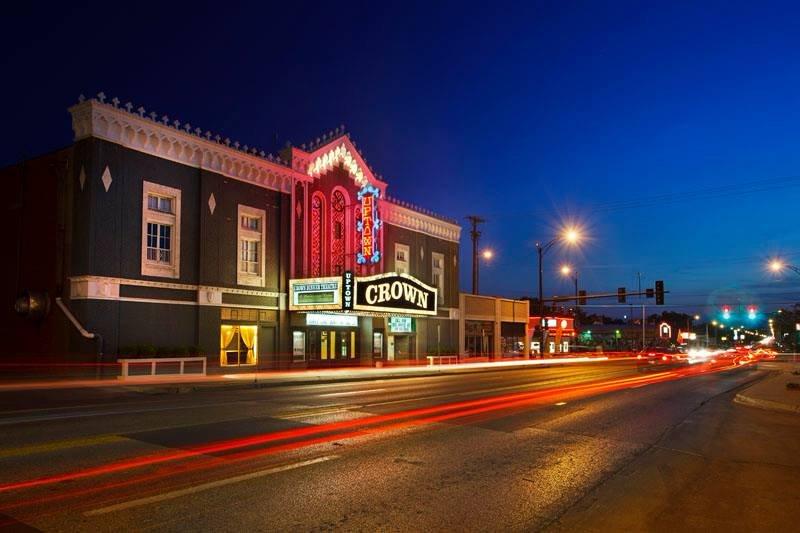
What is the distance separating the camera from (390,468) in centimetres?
843

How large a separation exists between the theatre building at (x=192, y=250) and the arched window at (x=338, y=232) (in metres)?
0.08

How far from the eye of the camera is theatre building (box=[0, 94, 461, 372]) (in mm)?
24109

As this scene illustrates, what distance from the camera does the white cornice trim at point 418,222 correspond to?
3938cm

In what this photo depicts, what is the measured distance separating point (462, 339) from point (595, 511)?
1548 inches

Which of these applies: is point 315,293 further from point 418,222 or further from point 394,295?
point 418,222

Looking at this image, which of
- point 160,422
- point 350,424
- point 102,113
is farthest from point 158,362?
point 350,424

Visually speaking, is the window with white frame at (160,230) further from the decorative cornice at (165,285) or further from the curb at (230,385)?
the curb at (230,385)

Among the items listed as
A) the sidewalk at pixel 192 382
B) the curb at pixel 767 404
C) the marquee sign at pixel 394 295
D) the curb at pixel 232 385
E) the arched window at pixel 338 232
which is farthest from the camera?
the arched window at pixel 338 232

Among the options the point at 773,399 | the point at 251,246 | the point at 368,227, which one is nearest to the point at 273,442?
the point at 773,399

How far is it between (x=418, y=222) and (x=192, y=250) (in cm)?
1811

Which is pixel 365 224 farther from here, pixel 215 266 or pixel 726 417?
pixel 726 417

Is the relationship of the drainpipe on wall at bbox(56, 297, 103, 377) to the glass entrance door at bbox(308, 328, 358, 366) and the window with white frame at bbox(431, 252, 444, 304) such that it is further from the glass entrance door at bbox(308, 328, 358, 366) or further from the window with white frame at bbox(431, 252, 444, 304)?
the window with white frame at bbox(431, 252, 444, 304)

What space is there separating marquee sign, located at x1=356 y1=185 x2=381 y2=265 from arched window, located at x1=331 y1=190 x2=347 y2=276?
0.89m

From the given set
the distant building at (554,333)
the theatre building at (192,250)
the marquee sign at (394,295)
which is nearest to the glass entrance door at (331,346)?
the theatre building at (192,250)
